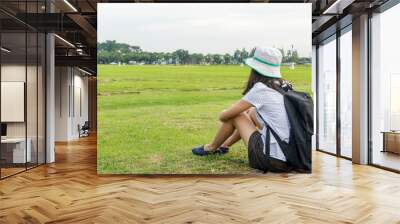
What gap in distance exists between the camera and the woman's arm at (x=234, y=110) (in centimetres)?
Answer: 655

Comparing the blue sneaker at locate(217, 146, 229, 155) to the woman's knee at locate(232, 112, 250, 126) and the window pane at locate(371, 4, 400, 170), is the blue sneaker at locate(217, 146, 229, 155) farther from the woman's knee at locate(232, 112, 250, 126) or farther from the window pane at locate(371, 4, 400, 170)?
the window pane at locate(371, 4, 400, 170)

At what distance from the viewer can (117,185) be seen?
5.96m

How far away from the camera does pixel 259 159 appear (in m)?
6.51

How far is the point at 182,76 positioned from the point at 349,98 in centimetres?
413

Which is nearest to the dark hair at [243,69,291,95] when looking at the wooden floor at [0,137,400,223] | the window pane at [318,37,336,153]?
the wooden floor at [0,137,400,223]

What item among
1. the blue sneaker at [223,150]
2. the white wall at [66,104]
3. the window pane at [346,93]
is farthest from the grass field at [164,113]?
the white wall at [66,104]

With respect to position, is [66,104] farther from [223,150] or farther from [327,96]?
[223,150]

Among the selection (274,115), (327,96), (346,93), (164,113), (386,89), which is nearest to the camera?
(274,115)

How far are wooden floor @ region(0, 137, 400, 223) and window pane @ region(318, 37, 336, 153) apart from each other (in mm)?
2871

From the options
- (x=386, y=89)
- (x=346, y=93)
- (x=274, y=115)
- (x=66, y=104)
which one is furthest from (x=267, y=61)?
(x=66, y=104)

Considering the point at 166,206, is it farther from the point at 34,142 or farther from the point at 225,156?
the point at 34,142

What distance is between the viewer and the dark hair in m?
6.50

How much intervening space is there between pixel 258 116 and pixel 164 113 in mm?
1441

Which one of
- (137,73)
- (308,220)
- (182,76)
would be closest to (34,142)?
(137,73)
